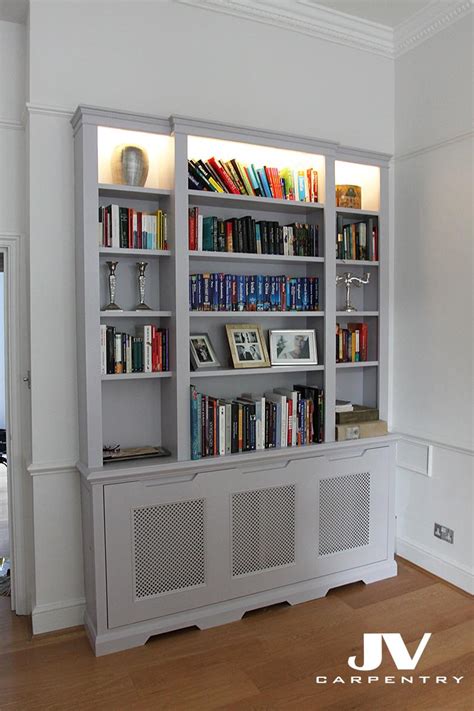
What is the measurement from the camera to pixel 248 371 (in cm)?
318

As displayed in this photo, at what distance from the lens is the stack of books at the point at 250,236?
307cm

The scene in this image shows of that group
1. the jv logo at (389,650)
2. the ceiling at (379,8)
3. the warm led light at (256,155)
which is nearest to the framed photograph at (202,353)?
the warm led light at (256,155)

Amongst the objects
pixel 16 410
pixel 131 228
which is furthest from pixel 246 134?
pixel 16 410

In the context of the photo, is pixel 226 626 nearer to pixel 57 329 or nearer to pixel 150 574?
pixel 150 574

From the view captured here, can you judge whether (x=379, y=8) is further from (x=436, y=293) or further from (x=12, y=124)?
(x=12, y=124)

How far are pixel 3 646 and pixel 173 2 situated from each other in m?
3.38

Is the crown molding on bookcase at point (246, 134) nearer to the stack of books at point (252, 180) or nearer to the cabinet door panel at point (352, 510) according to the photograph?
the stack of books at point (252, 180)

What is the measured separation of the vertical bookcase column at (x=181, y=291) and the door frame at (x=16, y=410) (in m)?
0.83

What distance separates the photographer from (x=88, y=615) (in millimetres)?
2959

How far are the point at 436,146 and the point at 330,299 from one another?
1.10m

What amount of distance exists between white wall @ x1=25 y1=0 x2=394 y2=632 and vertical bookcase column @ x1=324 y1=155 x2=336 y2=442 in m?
0.59

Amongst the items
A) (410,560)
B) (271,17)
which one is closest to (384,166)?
(271,17)

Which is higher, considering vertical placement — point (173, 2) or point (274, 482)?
point (173, 2)

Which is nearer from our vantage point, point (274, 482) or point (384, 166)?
point (274, 482)
